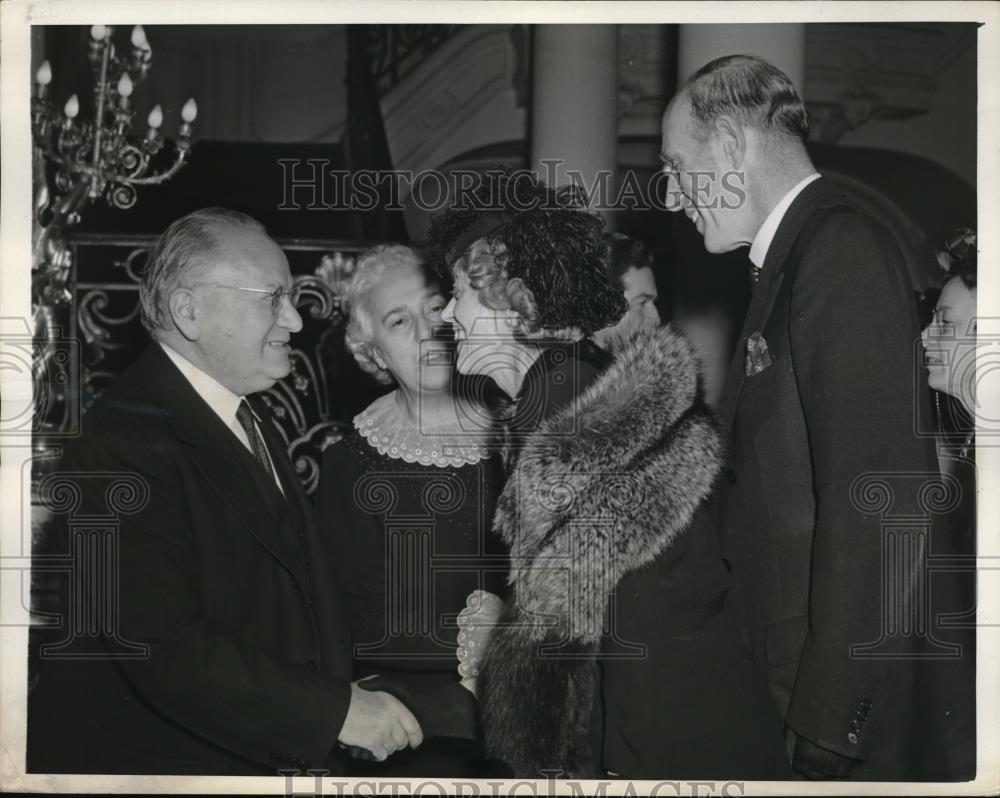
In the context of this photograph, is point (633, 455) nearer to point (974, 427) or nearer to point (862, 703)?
point (862, 703)

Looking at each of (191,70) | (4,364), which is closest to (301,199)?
(191,70)

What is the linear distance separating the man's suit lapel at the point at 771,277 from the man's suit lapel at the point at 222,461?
119cm

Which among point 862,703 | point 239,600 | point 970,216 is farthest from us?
point 970,216

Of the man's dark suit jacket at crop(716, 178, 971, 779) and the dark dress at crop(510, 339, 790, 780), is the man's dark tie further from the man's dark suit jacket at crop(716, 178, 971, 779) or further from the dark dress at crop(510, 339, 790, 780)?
the man's dark suit jacket at crop(716, 178, 971, 779)

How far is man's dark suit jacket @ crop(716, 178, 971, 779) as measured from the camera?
8.54ft

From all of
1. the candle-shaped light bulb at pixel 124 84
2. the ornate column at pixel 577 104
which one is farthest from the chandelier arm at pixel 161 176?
the ornate column at pixel 577 104

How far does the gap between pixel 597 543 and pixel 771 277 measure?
0.79 metres

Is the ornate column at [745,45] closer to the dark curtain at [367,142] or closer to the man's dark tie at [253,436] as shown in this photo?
the dark curtain at [367,142]

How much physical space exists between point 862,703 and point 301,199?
1.93 meters


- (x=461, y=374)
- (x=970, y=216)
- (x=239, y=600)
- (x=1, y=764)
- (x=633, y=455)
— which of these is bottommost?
(x=1, y=764)

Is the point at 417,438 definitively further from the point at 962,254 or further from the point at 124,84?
the point at 962,254

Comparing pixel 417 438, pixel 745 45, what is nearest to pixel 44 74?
pixel 417 438

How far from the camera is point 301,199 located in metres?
3.05

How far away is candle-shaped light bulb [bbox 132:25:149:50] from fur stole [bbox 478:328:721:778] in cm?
158
